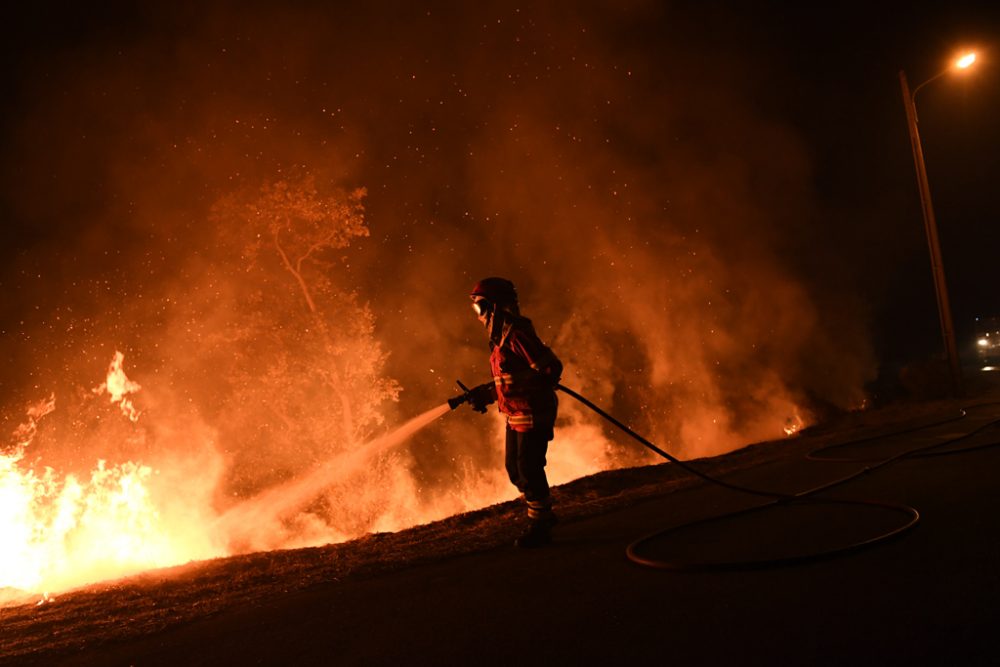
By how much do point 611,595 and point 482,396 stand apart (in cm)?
214

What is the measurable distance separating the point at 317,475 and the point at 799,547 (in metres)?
15.8

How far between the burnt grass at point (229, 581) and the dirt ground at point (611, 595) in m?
0.02

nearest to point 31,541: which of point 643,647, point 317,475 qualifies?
point 317,475

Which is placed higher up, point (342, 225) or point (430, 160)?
point (430, 160)

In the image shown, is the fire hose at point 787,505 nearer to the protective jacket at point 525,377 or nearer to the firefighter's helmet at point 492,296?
the protective jacket at point 525,377

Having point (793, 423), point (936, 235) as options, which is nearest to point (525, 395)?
point (936, 235)

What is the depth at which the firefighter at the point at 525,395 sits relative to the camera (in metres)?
4.55

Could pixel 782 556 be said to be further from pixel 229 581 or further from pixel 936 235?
pixel 936 235

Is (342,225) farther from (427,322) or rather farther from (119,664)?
(119,664)

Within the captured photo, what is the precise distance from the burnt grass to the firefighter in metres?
0.37

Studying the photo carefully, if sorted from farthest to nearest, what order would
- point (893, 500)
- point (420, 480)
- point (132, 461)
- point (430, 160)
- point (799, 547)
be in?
point (420, 480) → point (430, 160) → point (132, 461) → point (893, 500) → point (799, 547)

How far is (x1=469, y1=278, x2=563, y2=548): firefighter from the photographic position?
455cm

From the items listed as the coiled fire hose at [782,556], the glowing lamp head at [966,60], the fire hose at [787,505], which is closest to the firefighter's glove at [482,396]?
the fire hose at [787,505]

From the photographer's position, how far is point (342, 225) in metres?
17.4
